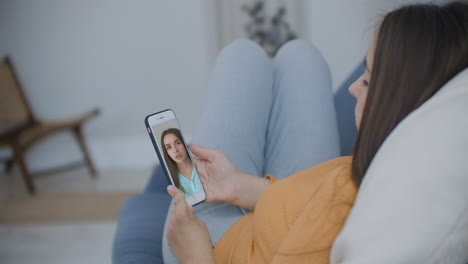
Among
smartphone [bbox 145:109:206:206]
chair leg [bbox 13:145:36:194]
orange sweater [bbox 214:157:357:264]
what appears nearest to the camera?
orange sweater [bbox 214:157:357:264]

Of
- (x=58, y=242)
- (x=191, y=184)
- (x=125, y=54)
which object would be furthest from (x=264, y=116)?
(x=125, y=54)

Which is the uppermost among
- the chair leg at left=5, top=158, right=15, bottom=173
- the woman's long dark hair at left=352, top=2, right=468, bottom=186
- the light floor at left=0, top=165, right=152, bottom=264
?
the woman's long dark hair at left=352, top=2, right=468, bottom=186

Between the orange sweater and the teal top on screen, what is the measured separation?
125mm

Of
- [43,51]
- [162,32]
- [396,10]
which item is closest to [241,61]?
[396,10]

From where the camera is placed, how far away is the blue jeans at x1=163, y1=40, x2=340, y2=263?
0.86 metres

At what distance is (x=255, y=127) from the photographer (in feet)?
3.02

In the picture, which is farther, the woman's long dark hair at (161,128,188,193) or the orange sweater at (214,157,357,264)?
the woman's long dark hair at (161,128,188,193)

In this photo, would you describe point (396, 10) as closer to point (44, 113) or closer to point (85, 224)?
point (85, 224)

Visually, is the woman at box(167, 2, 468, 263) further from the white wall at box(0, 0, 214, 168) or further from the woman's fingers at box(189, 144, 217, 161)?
the white wall at box(0, 0, 214, 168)

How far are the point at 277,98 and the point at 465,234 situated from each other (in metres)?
0.66

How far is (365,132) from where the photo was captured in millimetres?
494

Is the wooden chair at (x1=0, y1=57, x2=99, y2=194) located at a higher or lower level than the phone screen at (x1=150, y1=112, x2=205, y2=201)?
lower

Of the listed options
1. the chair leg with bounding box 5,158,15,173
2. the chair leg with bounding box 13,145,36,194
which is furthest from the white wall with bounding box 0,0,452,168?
the chair leg with bounding box 13,145,36,194

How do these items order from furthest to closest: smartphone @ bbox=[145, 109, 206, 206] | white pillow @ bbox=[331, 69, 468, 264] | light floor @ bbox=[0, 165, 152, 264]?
light floor @ bbox=[0, 165, 152, 264] < smartphone @ bbox=[145, 109, 206, 206] < white pillow @ bbox=[331, 69, 468, 264]
